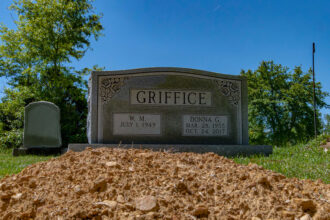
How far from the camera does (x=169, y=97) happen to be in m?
7.25

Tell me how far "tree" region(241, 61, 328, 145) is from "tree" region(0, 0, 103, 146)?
12.9 m

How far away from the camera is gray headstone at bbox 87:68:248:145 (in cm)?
703

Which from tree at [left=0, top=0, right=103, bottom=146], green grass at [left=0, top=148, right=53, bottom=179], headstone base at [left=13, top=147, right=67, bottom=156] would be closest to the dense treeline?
tree at [left=0, top=0, right=103, bottom=146]

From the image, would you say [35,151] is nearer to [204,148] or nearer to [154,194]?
[204,148]

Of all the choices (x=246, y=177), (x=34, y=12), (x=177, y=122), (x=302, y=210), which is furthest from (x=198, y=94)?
(x=34, y=12)

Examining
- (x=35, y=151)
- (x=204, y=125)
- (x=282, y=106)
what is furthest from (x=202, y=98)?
(x=282, y=106)

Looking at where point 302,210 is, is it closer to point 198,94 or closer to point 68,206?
point 68,206

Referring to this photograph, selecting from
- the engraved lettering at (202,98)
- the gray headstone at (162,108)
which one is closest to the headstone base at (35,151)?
the gray headstone at (162,108)

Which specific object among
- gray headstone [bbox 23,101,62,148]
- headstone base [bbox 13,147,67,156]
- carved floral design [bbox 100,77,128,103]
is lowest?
headstone base [bbox 13,147,67,156]

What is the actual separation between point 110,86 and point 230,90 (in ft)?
10.9

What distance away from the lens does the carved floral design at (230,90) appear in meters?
7.58

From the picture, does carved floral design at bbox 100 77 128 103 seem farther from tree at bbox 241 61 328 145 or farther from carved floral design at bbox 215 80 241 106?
tree at bbox 241 61 328 145

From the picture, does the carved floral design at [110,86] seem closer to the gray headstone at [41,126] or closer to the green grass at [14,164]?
the green grass at [14,164]

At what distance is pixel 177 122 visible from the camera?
23.7ft
